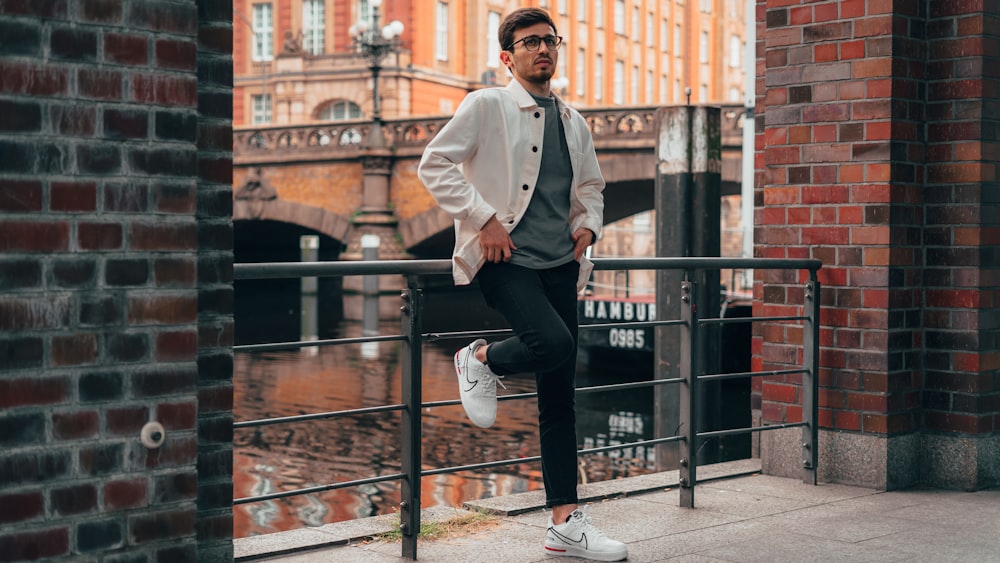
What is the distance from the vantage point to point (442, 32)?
171 feet

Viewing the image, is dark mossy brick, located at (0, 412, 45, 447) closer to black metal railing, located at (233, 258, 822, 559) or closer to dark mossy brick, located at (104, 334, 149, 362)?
dark mossy brick, located at (104, 334, 149, 362)

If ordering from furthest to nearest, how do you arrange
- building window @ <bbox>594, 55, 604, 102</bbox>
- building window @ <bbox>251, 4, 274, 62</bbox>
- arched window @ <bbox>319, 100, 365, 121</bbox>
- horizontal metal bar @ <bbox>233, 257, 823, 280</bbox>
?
building window @ <bbox>594, 55, 604, 102</bbox>
building window @ <bbox>251, 4, 274, 62</bbox>
arched window @ <bbox>319, 100, 365, 121</bbox>
horizontal metal bar @ <bbox>233, 257, 823, 280</bbox>

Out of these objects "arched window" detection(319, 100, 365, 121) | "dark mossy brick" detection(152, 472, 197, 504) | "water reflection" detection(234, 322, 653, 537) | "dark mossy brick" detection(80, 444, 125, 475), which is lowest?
"water reflection" detection(234, 322, 653, 537)

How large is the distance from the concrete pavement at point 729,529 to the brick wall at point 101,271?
4.50 ft

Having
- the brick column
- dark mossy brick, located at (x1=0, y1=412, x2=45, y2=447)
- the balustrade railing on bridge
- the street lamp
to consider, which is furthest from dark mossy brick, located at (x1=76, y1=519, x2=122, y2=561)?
the street lamp

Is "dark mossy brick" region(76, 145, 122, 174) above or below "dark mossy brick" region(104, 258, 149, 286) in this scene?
above

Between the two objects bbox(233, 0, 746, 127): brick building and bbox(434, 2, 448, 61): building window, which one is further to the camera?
bbox(434, 2, 448, 61): building window

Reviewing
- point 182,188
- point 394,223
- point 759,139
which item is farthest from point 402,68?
point 182,188

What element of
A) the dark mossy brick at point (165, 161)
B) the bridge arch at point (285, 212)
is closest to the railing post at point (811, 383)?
the dark mossy brick at point (165, 161)

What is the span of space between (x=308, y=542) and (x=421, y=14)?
156 feet

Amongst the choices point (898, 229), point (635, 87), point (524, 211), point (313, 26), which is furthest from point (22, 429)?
point (635, 87)

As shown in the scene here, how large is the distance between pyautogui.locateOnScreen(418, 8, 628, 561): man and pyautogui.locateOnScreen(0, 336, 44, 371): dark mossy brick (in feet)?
4.69

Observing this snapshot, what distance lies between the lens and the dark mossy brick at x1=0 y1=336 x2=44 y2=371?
2734 millimetres

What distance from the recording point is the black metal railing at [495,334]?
4.13 m
